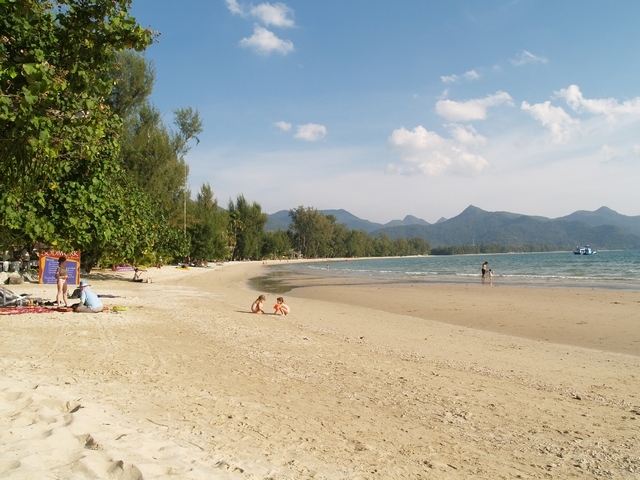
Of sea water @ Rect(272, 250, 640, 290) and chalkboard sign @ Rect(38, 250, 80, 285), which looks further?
sea water @ Rect(272, 250, 640, 290)

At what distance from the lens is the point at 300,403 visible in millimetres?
5289

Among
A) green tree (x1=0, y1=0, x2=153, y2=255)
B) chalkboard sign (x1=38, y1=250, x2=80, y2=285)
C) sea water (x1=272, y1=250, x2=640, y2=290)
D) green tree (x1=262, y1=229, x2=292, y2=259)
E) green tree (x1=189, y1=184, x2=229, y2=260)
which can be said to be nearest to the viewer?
green tree (x1=0, y1=0, x2=153, y2=255)

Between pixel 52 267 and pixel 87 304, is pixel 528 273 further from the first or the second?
pixel 87 304

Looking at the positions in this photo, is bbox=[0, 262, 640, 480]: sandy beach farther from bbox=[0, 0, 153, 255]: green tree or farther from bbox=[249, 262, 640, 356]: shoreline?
bbox=[0, 0, 153, 255]: green tree

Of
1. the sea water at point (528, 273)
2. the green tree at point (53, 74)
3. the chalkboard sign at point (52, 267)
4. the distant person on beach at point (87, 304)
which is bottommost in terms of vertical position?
the sea water at point (528, 273)

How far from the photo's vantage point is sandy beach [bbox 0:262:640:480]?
3.60m

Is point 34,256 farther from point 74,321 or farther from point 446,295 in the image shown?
point 446,295

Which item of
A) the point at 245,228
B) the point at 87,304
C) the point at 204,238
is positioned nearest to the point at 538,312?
the point at 87,304

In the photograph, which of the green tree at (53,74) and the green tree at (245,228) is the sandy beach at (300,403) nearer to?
the green tree at (53,74)

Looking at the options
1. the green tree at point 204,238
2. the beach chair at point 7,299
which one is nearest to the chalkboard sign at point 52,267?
the beach chair at point 7,299

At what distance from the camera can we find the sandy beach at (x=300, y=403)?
360 cm

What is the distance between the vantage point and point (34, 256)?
26.5m

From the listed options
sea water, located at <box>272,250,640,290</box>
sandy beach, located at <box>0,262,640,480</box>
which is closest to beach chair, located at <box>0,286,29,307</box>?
sandy beach, located at <box>0,262,640,480</box>

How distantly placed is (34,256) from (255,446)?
2783 centimetres
